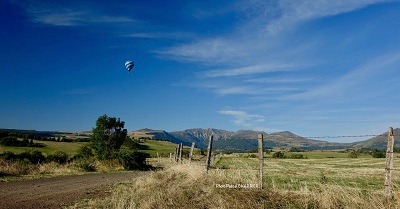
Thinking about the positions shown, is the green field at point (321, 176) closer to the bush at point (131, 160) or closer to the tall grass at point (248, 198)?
the tall grass at point (248, 198)

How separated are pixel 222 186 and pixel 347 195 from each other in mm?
4240

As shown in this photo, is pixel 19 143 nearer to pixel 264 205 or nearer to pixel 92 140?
pixel 92 140

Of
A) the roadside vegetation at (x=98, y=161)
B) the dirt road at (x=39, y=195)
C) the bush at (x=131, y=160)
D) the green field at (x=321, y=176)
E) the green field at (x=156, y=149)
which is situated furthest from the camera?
the green field at (x=156, y=149)

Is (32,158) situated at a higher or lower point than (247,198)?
lower

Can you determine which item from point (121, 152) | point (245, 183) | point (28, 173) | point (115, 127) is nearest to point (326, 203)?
point (245, 183)

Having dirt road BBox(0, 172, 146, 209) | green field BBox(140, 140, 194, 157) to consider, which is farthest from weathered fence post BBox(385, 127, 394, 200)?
green field BBox(140, 140, 194, 157)

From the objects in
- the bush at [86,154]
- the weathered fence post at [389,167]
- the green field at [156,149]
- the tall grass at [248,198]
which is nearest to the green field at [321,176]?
the tall grass at [248,198]

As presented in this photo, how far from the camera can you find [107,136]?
129 ft

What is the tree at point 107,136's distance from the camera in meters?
37.9

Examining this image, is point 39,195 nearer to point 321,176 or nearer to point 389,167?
point 389,167

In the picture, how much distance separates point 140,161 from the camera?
37.3 m

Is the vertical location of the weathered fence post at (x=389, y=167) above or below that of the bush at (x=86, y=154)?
above

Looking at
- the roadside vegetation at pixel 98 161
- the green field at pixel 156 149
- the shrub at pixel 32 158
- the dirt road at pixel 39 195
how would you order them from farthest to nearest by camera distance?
the green field at pixel 156 149 < the shrub at pixel 32 158 < the roadside vegetation at pixel 98 161 < the dirt road at pixel 39 195

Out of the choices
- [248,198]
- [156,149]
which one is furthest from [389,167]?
[156,149]
